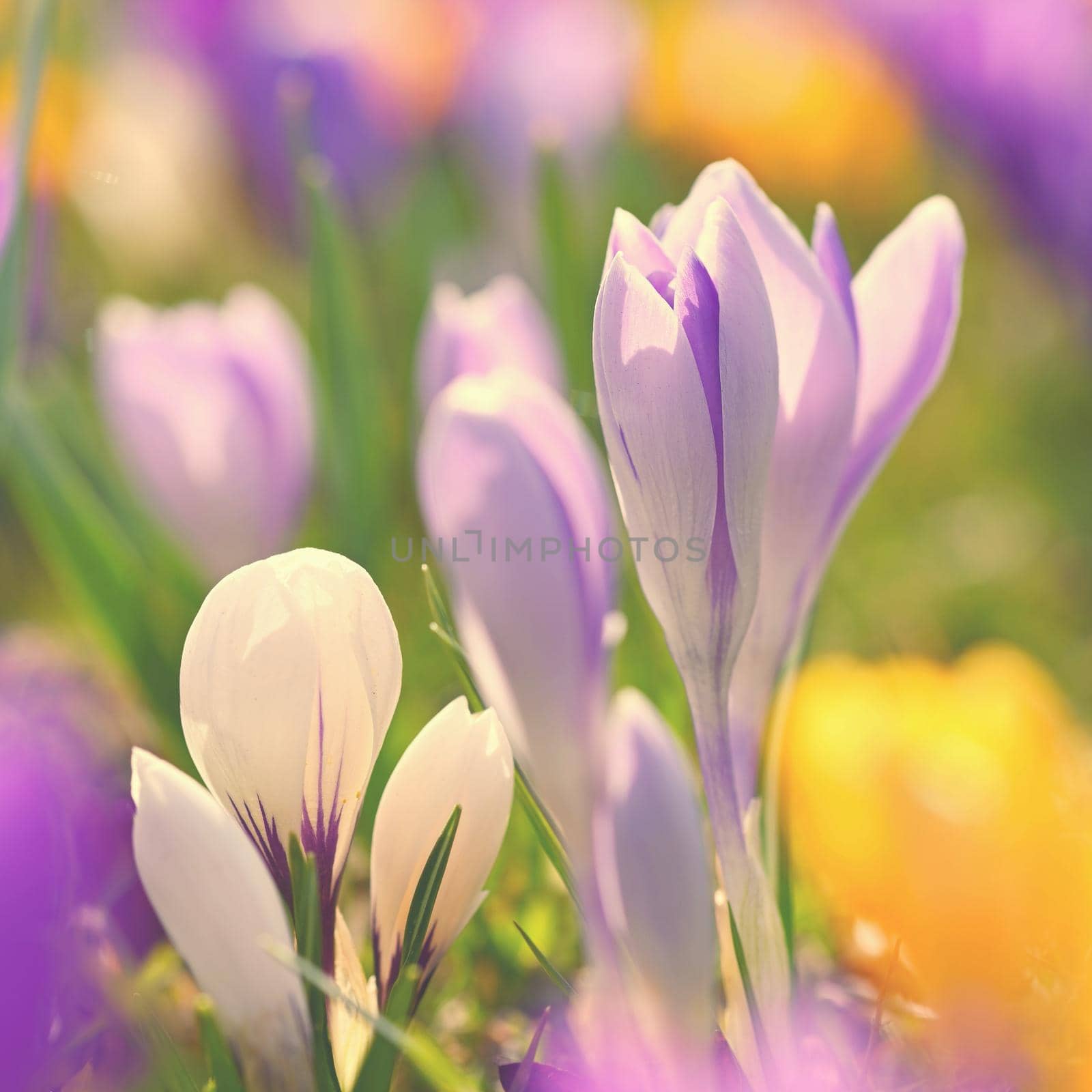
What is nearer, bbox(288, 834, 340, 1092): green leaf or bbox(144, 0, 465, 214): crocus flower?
bbox(288, 834, 340, 1092): green leaf

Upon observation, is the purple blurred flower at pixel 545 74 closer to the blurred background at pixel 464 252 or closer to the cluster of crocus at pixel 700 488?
the blurred background at pixel 464 252

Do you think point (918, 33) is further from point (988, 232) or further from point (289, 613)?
point (289, 613)

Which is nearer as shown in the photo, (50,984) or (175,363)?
(50,984)

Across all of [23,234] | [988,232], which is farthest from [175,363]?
[988,232]

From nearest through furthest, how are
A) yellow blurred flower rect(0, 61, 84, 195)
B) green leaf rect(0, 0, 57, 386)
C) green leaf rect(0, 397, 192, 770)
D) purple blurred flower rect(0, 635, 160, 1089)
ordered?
purple blurred flower rect(0, 635, 160, 1089), green leaf rect(0, 0, 57, 386), green leaf rect(0, 397, 192, 770), yellow blurred flower rect(0, 61, 84, 195)

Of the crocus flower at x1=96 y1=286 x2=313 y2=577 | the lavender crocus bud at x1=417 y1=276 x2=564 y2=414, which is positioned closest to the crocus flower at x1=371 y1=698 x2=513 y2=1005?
the lavender crocus bud at x1=417 y1=276 x2=564 y2=414

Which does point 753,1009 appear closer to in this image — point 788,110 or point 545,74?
point 545,74

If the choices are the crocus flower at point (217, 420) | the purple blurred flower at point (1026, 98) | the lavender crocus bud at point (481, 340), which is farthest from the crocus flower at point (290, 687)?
the purple blurred flower at point (1026, 98)

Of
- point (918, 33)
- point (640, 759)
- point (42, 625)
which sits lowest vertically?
point (42, 625)

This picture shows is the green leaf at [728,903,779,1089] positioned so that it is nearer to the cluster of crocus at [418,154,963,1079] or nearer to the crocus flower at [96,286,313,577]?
the cluster of crocus at [418,154,963,1079]
